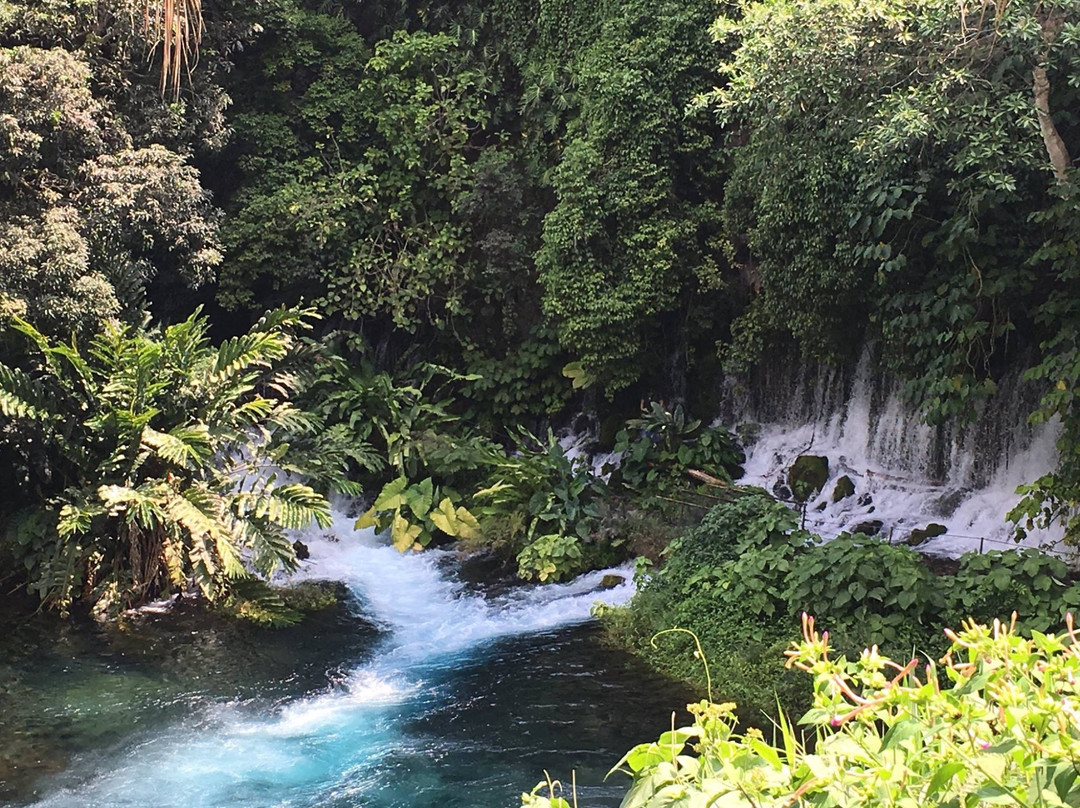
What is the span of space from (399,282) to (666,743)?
11538mm

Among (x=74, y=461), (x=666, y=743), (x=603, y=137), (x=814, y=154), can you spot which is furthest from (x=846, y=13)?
(x=74, y=461)

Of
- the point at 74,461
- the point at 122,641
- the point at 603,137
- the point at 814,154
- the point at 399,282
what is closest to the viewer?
the point at 122,641

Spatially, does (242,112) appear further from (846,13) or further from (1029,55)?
(1029,55)

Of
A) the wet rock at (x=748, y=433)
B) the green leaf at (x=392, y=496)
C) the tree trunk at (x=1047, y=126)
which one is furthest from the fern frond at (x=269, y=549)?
the tree trunk at (x=1047, y=126)

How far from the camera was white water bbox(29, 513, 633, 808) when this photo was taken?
5.65 meters

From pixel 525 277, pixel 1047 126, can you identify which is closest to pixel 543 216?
pixel 525 277

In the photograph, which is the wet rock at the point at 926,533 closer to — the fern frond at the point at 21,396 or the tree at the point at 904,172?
the tree at the point at 904,172

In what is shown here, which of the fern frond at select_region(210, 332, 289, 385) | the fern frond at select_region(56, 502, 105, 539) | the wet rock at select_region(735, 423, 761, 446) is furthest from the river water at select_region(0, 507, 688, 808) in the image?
the wet rock at select_region(735, 423, 761, 446)

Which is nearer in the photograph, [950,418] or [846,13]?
[846,13]

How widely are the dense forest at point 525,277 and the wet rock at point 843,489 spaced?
110cm

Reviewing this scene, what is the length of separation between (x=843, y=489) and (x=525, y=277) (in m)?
5.04

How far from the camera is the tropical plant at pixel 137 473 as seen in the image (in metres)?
8.21

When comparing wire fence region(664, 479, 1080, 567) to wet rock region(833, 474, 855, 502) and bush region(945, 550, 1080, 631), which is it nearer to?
wet rock region(833, 474, 855, 502)

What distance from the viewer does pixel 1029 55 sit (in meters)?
7.37
